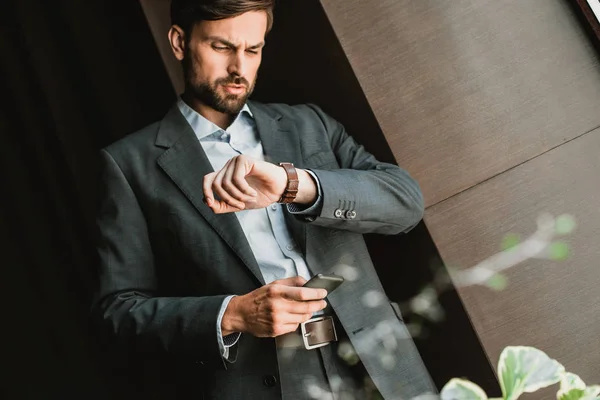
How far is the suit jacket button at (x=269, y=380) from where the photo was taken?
132cm

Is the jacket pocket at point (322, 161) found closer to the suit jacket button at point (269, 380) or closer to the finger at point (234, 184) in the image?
the finger at point (234, 184)

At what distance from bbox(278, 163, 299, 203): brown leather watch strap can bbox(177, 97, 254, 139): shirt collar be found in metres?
0.38

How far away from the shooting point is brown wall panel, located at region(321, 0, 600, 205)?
1521 millimetres

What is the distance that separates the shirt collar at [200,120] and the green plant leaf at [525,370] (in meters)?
1.15

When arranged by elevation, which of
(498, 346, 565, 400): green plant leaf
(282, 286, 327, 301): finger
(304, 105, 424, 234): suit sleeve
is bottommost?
(498, 346, 565, 400): green plant leaf

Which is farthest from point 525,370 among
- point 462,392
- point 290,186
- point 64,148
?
point 64,148

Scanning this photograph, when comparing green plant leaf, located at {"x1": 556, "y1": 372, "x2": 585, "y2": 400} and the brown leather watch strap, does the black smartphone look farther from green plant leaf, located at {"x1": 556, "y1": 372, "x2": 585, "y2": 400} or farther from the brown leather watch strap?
green plant leaf, located at {"x1": 556, "y1": 372, "x2": 585, "y2": 400}

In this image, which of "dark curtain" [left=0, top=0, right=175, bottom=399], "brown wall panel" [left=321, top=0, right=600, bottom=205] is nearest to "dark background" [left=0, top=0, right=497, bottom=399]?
"dark curtain" [left=0, top=0, right=175, bottom=399]

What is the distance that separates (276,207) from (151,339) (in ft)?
1.41

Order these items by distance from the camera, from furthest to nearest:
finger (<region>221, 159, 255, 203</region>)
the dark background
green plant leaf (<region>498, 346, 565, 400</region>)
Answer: the dark background, finger (<region>221, 159, 255, 203</region>), green plant leaf (<region>498, 346, 565, 400</region>)

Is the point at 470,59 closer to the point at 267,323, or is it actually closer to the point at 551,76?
the point at 551,76

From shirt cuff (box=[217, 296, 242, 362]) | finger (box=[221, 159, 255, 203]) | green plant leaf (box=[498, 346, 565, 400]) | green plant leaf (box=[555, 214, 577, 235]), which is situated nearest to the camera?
green plant leaf (box=[498, 346, 565, 400])

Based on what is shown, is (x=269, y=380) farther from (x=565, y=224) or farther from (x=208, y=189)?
(x=565, y=224)

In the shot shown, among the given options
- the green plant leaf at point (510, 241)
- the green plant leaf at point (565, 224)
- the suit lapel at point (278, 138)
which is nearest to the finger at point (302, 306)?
the suit lapel at point (278, 138)
